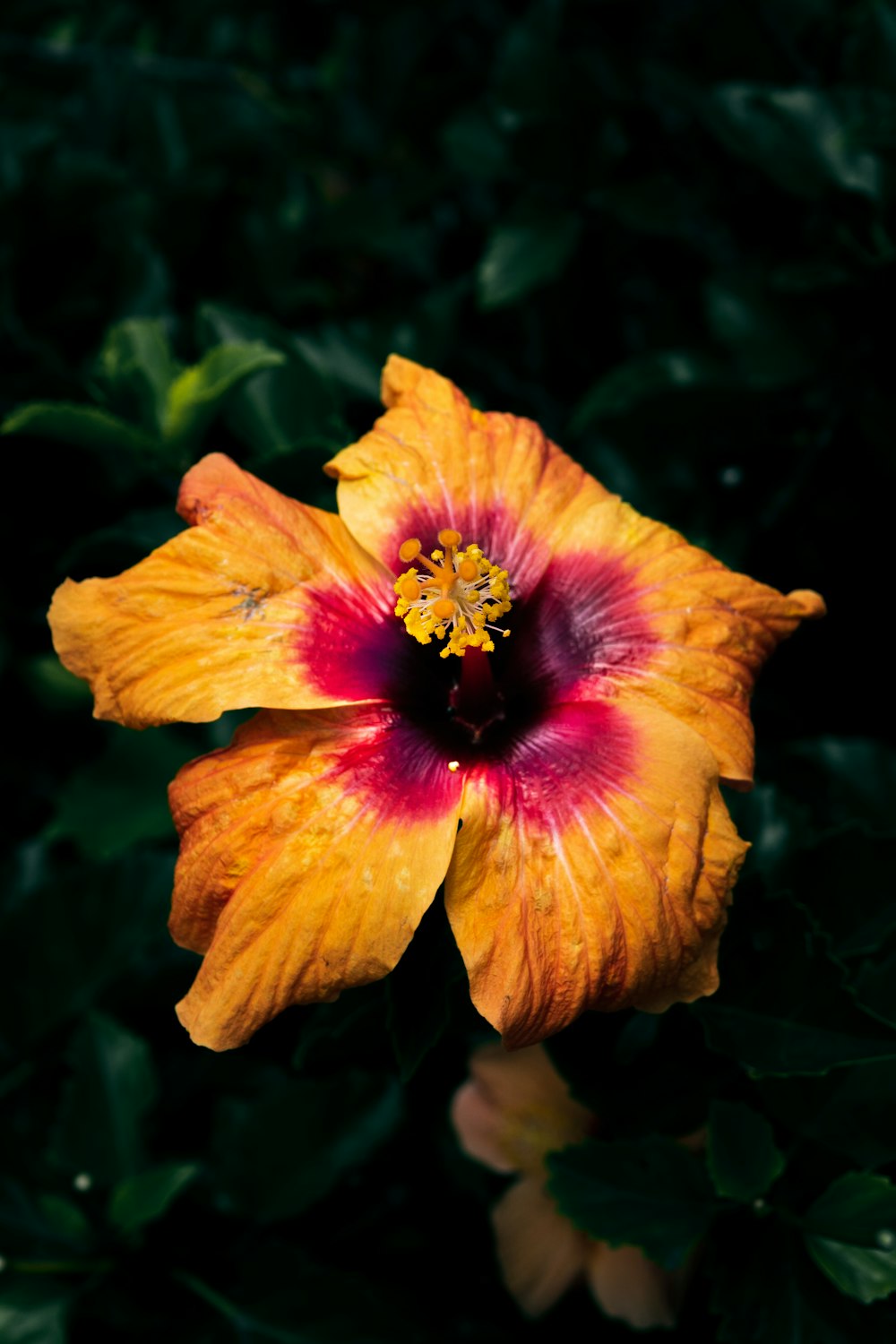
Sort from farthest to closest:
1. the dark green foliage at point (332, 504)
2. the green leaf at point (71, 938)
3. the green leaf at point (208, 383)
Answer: the green leaf at point (71, 938) → the green leaf at point (208, 383) → the dark green foliage at point (332, 504)

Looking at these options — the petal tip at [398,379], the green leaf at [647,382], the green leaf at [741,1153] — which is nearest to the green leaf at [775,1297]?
the green leaf at [741,1153]

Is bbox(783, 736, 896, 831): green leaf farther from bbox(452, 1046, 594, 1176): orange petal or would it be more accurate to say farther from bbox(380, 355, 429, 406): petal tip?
bbox(380, 355, 429, 406): petal tip

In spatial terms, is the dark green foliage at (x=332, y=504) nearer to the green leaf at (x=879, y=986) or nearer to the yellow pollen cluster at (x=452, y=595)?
the green leaf at (x=879, y=986)

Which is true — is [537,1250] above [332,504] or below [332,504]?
below

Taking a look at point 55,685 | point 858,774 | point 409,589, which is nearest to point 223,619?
point 409,589

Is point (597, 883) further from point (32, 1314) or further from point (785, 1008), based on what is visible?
point (32, 1314)

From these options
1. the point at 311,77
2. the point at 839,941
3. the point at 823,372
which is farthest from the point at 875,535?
the point at 311,77

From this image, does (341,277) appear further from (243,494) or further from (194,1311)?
(194,1311)
